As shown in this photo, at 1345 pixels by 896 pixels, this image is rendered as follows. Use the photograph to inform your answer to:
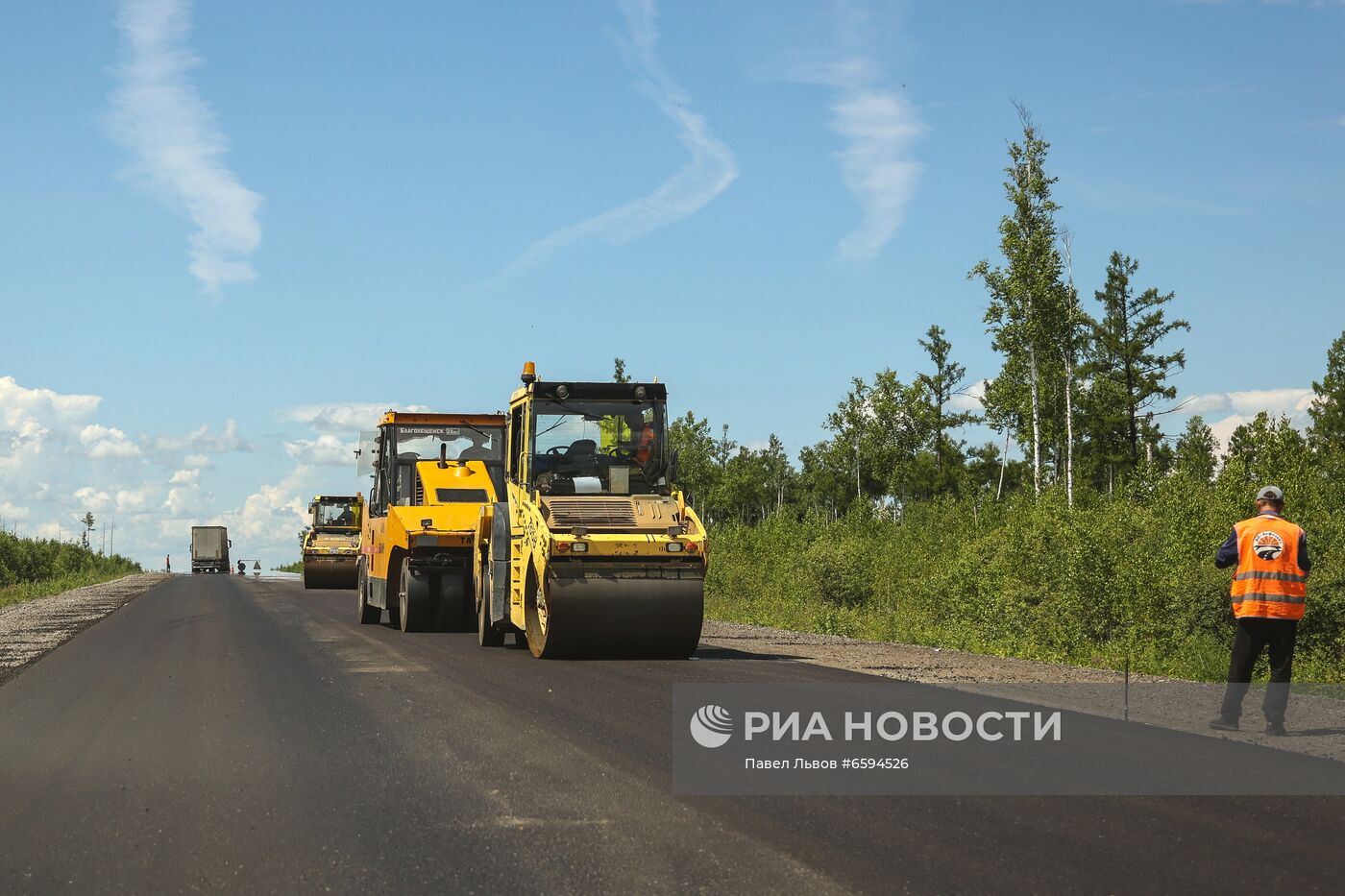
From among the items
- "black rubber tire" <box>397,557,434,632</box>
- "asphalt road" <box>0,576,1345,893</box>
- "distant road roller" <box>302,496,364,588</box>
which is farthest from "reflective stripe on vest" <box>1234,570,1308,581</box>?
"distant road roller" <box>302,496,364,588</box>

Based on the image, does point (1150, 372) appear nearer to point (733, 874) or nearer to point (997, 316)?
point (997, 316)

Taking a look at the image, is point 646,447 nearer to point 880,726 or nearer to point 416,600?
point 416,600

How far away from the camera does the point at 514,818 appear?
704 centimetres

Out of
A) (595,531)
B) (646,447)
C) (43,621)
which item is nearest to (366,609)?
(43,621)

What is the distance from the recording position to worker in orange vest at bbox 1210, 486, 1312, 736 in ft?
32.0

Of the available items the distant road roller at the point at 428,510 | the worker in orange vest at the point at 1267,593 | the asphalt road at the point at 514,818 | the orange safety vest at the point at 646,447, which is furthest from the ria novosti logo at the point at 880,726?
the distant road roller at the point at 428,510

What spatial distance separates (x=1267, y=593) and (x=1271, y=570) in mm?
177

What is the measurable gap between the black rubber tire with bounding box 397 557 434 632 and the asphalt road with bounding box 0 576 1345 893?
946 centimetres

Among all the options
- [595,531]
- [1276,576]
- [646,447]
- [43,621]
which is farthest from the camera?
[43,621]

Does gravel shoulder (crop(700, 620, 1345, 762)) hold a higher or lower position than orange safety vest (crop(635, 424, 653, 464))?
lower

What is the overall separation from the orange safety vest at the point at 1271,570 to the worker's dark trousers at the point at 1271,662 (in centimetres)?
9

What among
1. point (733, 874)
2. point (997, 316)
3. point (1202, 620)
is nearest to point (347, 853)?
point (733, 874)

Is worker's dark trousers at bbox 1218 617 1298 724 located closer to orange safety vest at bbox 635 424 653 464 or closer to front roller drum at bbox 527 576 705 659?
front roller drum at bbox 527 576 705 659

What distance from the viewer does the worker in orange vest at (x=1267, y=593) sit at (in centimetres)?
976
